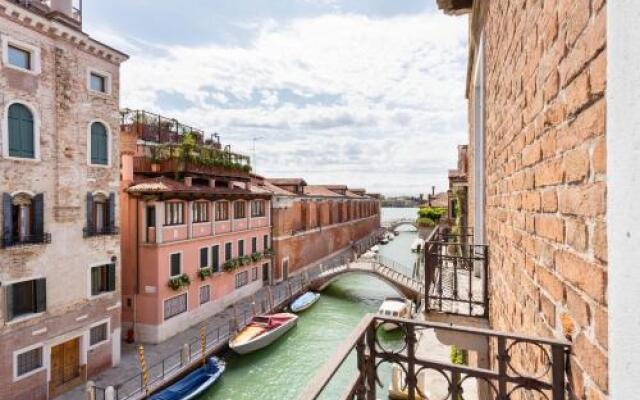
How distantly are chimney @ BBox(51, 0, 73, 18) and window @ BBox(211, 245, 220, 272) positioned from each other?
1179 centimetres

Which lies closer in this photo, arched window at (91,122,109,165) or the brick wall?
the brick wall

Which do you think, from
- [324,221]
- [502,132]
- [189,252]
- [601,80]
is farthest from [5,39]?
[324,221]

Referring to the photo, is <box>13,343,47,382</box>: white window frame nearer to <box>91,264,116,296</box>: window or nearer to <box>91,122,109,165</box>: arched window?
<box>91,264,116,296</box>: window

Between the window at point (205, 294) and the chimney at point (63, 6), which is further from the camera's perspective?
the window at point (205, 294)

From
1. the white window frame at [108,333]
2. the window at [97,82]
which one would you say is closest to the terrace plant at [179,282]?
the white window frame at [108,333]

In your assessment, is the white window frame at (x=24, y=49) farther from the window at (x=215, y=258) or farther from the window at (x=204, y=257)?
the window at (x=215, y=258)

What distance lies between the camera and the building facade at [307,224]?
28891 millimetres

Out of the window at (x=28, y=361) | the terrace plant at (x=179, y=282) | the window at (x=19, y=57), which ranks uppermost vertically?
the window at (x=19, y=57)

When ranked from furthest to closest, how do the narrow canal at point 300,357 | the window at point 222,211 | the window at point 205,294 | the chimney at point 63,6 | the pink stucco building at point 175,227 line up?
1. the window at point 222,211
2. the window at point 205,294
3. the pink stucco building at point 175,227
4. the narrow canal at point 300,357
5. the chimney at point 63,6

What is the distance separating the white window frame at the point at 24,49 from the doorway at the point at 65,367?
864cm

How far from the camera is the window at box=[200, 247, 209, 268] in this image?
2008cm

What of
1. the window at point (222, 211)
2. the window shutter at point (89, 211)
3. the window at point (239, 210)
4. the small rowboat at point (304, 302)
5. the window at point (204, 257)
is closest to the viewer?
the window shutter at point (89, 211)

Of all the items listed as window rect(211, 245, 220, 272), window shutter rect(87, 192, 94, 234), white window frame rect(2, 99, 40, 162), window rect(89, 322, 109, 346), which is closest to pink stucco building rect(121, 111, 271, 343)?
window rect(211, 245, 220, 272)

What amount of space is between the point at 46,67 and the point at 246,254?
14.5 metres
